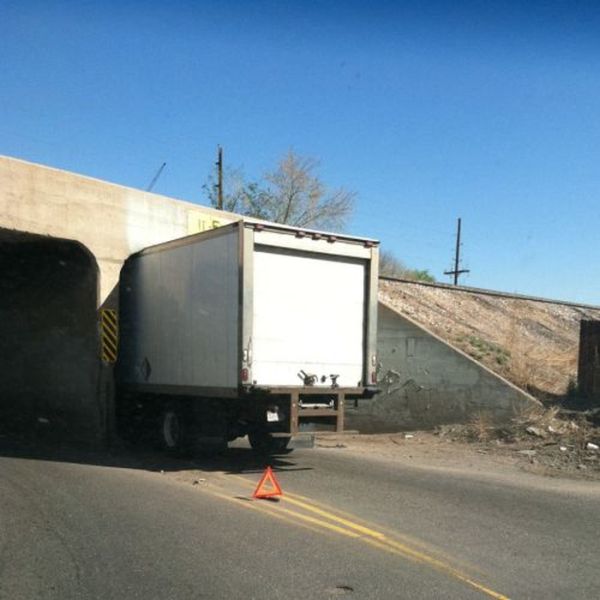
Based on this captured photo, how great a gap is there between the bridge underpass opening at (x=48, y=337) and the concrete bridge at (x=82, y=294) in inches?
1.1

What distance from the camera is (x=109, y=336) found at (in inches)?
599

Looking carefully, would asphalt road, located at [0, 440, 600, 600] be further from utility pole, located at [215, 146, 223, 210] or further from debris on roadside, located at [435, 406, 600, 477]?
utility pole, located at [215, 146, 223, 210]

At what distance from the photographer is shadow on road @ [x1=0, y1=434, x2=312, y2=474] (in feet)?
39.7

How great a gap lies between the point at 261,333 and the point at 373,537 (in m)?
4.74

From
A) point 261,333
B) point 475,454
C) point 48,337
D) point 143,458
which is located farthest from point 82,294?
point 475,454

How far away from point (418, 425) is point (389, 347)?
6.56ft

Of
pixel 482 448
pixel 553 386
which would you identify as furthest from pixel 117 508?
pixel 553 386

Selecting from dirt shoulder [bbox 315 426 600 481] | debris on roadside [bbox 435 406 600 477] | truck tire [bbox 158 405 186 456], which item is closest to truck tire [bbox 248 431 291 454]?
dirt shoulder [bbox 315 426 600 481]

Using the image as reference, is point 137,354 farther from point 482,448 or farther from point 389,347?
point 482,448

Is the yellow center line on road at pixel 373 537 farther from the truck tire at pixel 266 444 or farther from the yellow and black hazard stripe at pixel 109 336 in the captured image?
the yellow and black hazard stripe at pixel 109 336

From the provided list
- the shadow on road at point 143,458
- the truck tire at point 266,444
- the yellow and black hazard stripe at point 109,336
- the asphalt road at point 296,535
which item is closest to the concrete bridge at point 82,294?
the yellow and black hazard stripe at point 109,336

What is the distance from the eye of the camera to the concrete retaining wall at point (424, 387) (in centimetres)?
1614

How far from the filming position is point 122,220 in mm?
15977

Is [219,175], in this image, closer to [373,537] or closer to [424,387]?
[424,387]
